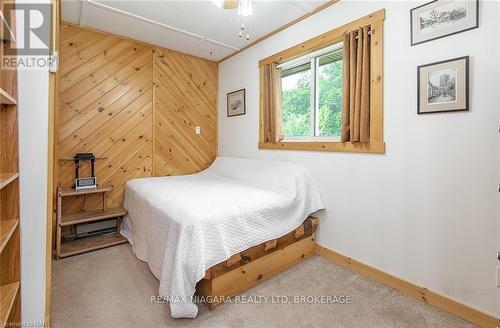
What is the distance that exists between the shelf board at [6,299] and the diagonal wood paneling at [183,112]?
7.67ft

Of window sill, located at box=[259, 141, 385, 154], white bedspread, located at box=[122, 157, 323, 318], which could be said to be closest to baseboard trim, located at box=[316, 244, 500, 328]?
white bedspread, located at box=[122, 157, 323, 318]

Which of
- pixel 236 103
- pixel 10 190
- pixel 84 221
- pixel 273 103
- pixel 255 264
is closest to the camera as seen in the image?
pixel 10 190

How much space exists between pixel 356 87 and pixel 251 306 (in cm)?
195

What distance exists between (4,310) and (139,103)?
8.92 feet

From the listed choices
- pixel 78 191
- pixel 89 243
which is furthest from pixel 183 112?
pixel 89 243

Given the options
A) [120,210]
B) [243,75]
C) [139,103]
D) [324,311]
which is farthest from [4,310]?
[243,75]

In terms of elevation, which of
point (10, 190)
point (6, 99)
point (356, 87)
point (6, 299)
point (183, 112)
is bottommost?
point (6, 299)

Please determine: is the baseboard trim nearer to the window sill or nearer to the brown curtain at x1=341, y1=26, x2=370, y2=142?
the window sill

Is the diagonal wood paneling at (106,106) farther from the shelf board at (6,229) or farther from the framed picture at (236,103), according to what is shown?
the shelf board at (6,229)

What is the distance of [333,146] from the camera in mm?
2383

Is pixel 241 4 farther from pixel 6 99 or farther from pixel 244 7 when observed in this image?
pixel 6 99

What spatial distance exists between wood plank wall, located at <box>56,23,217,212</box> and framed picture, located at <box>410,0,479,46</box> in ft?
9.36

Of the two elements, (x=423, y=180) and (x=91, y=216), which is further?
(x=91, y=216)

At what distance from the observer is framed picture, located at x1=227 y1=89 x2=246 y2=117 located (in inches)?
138
